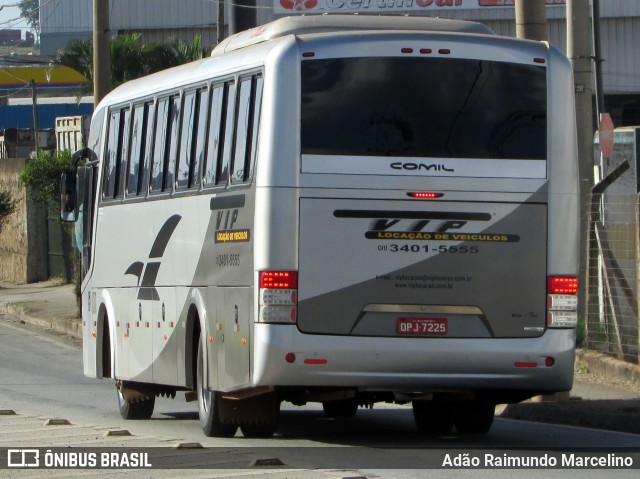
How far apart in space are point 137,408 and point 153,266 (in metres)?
1.85

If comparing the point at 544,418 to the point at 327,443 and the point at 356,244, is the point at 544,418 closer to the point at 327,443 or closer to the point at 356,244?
the point at 327,443

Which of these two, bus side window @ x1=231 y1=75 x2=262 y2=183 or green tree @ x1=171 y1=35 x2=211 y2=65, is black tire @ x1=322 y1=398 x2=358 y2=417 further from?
green tree @ x1=171 y1=35 x2=211 y2=65

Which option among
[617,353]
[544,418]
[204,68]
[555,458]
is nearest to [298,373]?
[555,458]

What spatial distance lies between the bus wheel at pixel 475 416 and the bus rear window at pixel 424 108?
2567 millimetres

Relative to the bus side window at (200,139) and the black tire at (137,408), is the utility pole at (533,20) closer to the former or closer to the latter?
the bus side window at (200,139)

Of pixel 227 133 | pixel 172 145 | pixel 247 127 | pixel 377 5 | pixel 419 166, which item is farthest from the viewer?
pixel 377 5

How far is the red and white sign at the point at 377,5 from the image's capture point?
4850 cm

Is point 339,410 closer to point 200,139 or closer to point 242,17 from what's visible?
point 200,139

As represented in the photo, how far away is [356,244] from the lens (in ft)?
35.5

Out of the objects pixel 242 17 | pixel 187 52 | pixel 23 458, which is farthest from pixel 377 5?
pixel 23 458

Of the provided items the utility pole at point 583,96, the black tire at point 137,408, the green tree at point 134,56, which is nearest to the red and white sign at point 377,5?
the green tree at point 134,56

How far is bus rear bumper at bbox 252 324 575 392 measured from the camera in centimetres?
1066

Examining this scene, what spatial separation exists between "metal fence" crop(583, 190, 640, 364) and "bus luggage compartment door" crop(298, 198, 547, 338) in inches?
185

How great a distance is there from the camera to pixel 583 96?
52.5ft
